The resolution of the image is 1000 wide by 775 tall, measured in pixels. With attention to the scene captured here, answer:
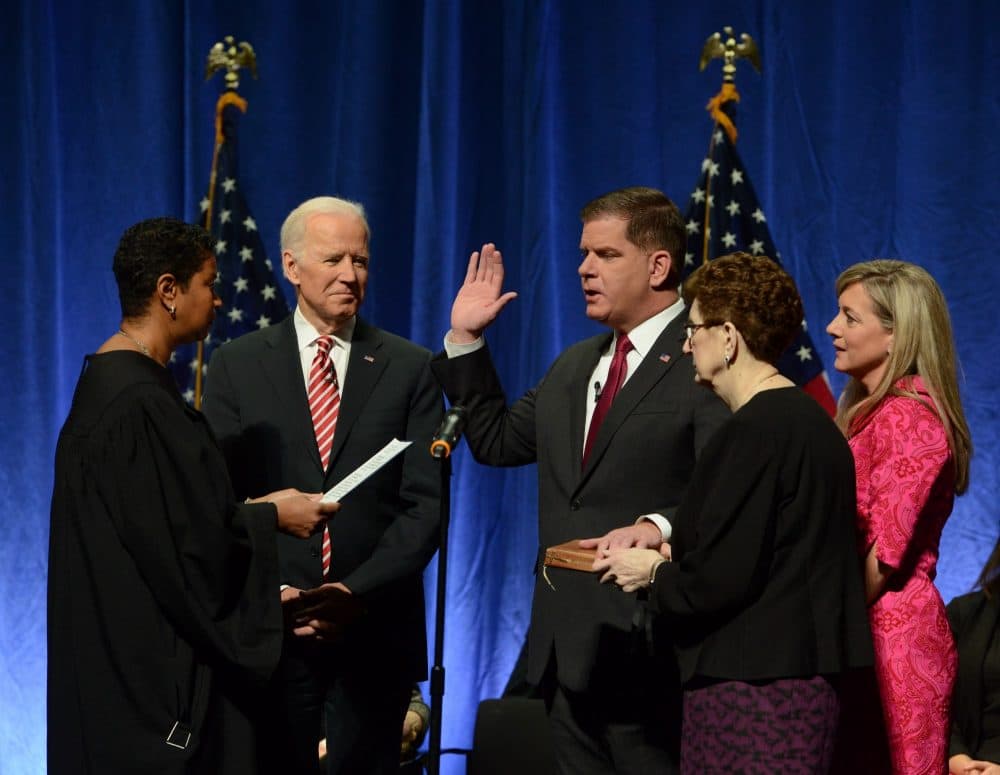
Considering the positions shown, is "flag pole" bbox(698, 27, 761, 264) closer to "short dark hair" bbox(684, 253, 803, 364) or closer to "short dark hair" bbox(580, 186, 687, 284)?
"short dark hair" bbox(580, 186, 687, 284)

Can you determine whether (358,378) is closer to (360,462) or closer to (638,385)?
(360,462)

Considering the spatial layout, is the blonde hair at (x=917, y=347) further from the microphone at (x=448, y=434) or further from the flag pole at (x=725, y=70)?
the flag pole at (x=725, y=70)

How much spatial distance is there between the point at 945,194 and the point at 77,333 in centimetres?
375

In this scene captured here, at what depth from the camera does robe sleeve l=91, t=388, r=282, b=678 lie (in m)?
2.60

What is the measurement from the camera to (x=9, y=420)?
17.6ft

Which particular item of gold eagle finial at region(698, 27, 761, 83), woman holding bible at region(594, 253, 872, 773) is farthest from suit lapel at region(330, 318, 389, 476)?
gold eagle finial at region(698, 27, 761, 83)

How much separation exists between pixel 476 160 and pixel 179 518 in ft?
9.74

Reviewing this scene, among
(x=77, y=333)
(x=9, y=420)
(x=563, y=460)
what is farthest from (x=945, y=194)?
(x=9, y=420)

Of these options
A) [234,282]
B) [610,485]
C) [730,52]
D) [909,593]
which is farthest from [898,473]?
[234,282]

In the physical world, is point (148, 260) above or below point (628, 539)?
above

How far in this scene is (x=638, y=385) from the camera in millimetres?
2963

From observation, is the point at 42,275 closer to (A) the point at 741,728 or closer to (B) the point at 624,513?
(B) the point at 624,513

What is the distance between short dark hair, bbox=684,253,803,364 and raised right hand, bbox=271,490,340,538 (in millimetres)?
1009

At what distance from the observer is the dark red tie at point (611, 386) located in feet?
9.82
